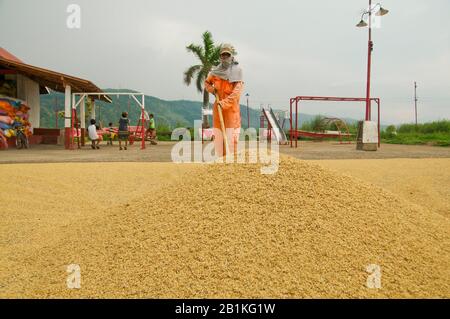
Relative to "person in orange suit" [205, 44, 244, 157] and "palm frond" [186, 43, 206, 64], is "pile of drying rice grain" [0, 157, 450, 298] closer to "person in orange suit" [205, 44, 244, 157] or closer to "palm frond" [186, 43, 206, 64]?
"person in orange suit" [205, 44, 244, 157]

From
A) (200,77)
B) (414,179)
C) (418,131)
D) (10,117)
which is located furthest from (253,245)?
(418,131)

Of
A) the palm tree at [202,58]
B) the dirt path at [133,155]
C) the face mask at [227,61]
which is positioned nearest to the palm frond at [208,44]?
the palm tree at [202,58]

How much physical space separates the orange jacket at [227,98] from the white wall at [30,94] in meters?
11.2

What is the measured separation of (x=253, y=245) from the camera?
2027 millimetres

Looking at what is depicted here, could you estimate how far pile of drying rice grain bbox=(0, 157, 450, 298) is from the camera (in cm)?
182

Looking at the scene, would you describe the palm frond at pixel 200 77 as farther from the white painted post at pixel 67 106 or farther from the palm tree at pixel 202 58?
the white painted post at pixel 67 106

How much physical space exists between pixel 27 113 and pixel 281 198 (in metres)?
13.0

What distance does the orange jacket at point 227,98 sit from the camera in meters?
3.77

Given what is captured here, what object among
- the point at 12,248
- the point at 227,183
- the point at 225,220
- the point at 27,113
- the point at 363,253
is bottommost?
the point at 12,248

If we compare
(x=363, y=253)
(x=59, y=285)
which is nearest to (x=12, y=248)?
(x=59, y=285)

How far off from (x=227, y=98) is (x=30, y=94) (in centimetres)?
1235

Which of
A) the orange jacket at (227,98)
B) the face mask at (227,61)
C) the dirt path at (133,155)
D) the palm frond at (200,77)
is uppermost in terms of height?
the palm frond at (200,77)
